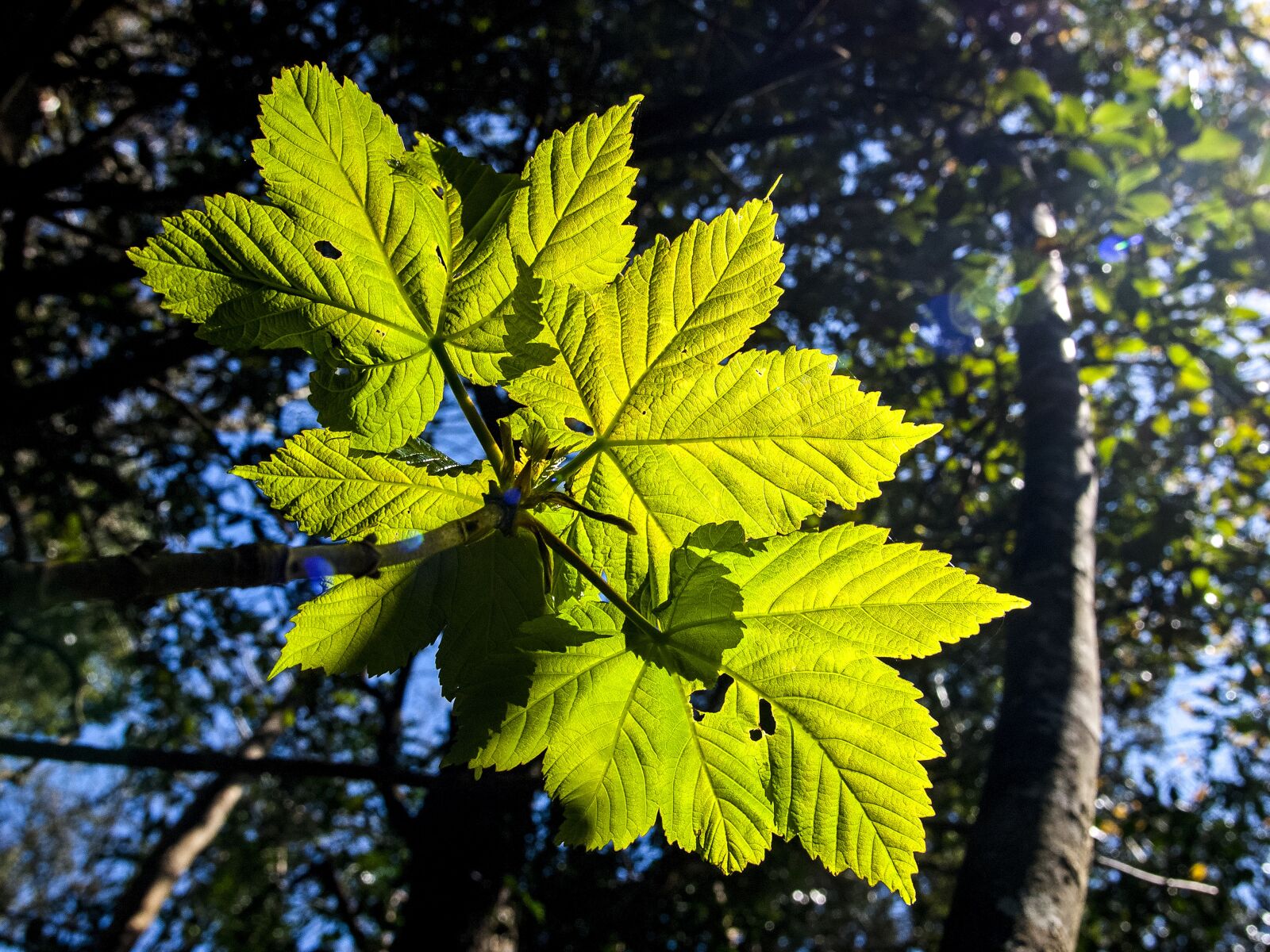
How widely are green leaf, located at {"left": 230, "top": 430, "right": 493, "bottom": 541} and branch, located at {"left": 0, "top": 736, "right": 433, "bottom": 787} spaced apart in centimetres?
87

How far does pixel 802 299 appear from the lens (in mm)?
4742

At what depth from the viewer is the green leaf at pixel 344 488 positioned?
3.08ft

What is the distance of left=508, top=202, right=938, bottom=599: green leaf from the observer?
0.94 metres

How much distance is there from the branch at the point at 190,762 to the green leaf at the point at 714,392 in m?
1.22

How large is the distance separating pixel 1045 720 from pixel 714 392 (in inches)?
77.1

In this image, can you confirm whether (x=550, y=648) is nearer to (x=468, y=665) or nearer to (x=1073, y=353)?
(x=468, y=665)

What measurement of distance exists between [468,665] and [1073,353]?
11.4ft

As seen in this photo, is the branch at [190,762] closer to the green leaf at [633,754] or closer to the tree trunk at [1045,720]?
the green leaf at [633,754]

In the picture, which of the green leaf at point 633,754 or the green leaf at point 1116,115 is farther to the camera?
the green leaf at point 1116,115

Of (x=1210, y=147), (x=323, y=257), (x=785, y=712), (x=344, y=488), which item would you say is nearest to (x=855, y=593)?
(x=785, y=712)

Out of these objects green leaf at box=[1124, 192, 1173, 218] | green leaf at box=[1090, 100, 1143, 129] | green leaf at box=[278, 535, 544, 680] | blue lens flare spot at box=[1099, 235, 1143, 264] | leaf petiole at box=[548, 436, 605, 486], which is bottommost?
green leaf at box=[278, 535, 544, 680]

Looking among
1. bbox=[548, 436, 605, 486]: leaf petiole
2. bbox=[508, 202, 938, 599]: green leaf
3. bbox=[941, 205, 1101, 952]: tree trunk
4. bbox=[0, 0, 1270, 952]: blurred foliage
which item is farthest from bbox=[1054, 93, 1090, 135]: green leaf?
bbox=[548, 436, 605, 486]: leaf petiole

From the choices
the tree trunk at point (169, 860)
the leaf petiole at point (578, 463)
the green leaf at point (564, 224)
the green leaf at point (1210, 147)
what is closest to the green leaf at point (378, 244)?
the green leaf at point (564, 224)

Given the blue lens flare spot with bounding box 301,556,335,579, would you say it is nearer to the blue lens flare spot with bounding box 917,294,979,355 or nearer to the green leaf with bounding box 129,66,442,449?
the green leaf with bounding box 129,66,442,449
